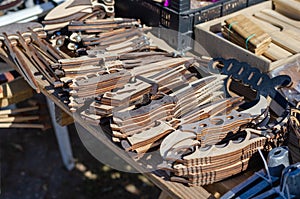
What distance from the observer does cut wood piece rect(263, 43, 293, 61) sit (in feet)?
5.53

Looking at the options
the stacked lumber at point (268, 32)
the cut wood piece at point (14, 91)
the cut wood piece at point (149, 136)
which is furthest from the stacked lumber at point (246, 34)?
the cut wood piece at point (14, 91)

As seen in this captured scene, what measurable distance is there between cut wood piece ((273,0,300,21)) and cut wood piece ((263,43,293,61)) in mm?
284

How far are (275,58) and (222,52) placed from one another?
0.67ft

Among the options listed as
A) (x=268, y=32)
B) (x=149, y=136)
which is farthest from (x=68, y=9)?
(x=149, y=136)

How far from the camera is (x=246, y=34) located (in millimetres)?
1737

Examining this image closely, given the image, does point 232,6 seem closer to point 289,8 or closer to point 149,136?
point 289,8

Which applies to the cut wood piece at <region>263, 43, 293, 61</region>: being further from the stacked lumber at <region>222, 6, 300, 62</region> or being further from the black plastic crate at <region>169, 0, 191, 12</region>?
the black plastic crate at <region>169, 0, 191, 12</region>

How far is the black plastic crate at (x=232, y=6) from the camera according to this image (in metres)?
1.96

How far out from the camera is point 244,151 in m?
1.21

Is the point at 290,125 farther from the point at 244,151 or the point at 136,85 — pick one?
the point at 136,85

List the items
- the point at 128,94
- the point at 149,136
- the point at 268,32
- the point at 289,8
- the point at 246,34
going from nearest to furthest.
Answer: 1. the point at 149,136
2. the point at 128,94
3. the point at 246,34
4. the point at 268,32
5. the point at 289,8

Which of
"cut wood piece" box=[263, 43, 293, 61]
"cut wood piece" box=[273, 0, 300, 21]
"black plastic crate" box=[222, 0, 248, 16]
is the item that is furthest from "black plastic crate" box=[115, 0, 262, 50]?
"cut wood piece" box=[263, 43, 293, 61]

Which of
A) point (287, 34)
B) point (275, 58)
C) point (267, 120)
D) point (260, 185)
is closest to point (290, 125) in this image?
point (267, 120)

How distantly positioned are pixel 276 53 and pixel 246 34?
13 cm
